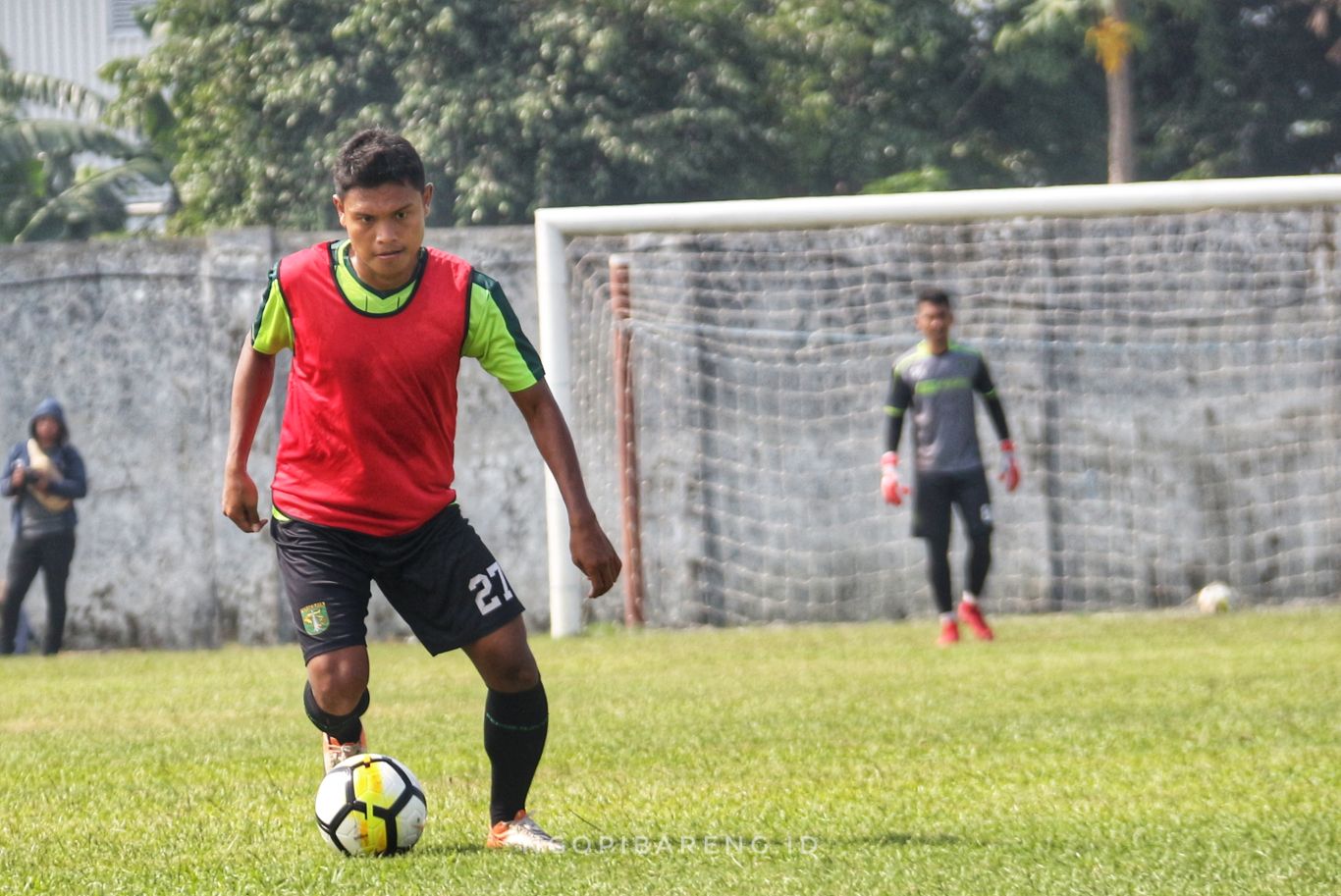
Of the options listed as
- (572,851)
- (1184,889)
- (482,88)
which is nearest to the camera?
Result: (1184,889)

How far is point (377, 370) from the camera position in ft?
15.3

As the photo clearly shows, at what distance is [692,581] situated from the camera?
13.3 meters

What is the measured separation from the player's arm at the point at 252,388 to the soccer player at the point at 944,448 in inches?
261

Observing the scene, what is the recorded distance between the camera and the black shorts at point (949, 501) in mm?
11078

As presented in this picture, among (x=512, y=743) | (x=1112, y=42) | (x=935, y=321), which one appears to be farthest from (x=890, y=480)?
(x=1112, y=42)

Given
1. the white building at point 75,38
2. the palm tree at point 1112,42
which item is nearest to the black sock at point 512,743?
the palm tree at point 1112,42

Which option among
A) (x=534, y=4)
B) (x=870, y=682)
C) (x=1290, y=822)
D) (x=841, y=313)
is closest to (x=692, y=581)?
(x=841, y=313)

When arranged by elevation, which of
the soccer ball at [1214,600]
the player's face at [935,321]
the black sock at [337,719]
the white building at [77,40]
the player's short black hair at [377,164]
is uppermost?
the white building at [77,40]

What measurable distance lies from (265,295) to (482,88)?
1622cm

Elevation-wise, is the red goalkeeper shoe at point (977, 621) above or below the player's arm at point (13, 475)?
below

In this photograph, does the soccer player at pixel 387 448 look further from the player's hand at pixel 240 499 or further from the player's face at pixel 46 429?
the player's face at pixel 46 429

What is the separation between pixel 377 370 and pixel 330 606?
0.58m

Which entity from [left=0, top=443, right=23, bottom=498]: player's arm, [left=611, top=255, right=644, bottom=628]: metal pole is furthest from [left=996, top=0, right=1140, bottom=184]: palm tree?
[left=0, top=443, right=23, bottom=498]: player's arm

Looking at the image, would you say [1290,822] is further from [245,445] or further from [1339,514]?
[1339,514]
